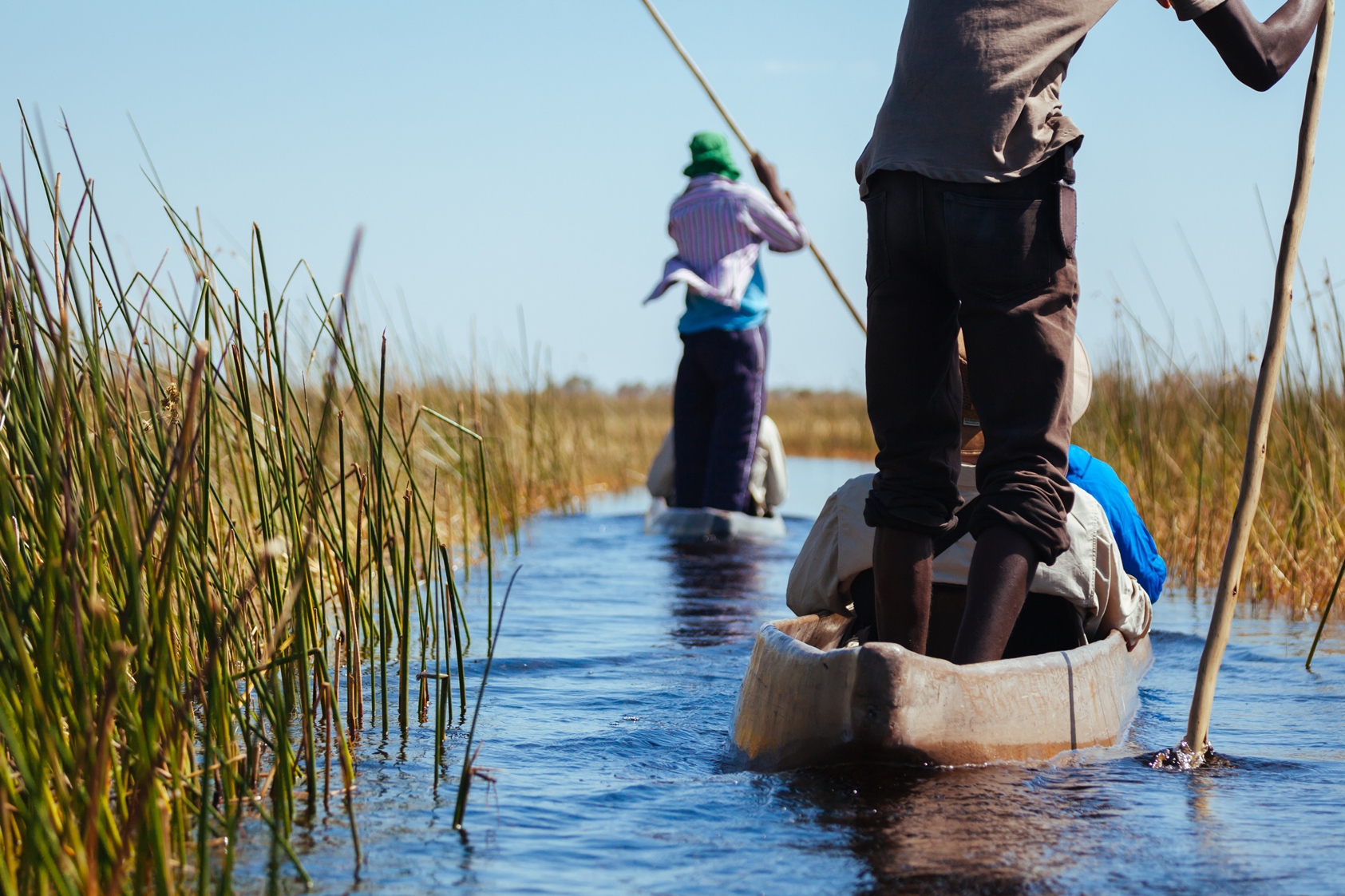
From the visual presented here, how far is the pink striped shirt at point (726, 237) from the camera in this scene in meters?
7.33

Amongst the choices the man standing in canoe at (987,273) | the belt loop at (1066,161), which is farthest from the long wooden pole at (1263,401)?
the belt loop at (1066,161)

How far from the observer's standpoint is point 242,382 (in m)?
2.34

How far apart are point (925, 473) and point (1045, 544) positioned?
28cm

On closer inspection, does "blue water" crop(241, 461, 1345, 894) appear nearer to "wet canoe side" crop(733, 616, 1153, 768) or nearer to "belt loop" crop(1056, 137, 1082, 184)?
"wet canoe side" crop(733, 616, 1153, 768)

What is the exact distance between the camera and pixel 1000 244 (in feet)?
8.11

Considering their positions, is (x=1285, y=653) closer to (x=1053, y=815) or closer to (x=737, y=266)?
(x=1053, y=815)

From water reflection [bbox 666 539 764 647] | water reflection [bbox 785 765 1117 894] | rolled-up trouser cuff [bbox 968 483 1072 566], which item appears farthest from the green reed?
water reflection [bbox 666 539 764 647]

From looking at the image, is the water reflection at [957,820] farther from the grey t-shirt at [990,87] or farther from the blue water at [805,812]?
the grey t-shirt at [990,87]

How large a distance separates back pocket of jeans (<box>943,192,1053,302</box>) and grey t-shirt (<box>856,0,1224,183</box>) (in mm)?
58

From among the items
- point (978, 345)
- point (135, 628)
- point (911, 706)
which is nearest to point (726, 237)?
point (978, 345)

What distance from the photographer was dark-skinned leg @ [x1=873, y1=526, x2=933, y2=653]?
2.60 m

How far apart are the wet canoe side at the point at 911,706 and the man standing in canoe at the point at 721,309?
486cm

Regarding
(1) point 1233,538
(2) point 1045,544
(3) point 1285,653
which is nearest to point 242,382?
(2) point 1045,544

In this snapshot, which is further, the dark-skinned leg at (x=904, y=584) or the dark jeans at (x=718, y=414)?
the dark jeans at (x=718, y=414)
